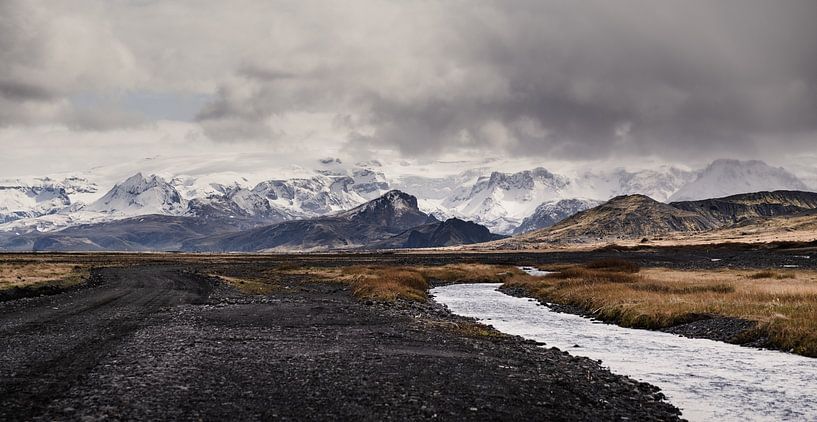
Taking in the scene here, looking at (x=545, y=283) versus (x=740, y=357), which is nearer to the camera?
(x=740, y=357)

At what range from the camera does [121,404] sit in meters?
16.8

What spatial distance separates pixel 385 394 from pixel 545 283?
60.5 meters

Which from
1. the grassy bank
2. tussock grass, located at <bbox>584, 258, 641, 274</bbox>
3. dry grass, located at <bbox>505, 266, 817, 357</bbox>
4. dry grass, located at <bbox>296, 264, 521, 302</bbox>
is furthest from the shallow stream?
tussock grass, located at <bbox>584, 258, 641, 274</bbox>

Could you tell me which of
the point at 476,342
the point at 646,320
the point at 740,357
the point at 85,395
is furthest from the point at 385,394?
the point at 646,320

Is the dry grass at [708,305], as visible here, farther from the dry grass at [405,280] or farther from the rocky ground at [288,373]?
the dry grass at [405,280]

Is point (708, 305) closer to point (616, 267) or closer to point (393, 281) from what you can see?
point (393, 281)

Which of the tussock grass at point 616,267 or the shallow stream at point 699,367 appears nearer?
the shallow stream at point 699,367

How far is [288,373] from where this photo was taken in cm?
2191

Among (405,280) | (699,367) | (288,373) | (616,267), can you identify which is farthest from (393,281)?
(288,373)

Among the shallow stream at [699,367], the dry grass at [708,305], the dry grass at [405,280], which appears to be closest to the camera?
the shallow stream at [699,367]

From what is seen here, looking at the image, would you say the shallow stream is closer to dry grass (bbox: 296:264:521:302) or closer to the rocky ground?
the rocky ground

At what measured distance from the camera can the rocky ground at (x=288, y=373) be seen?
17109 mm

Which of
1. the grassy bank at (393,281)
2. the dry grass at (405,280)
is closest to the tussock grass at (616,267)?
the grassy bank at (393,281)

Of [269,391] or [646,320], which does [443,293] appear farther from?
[269,391]
